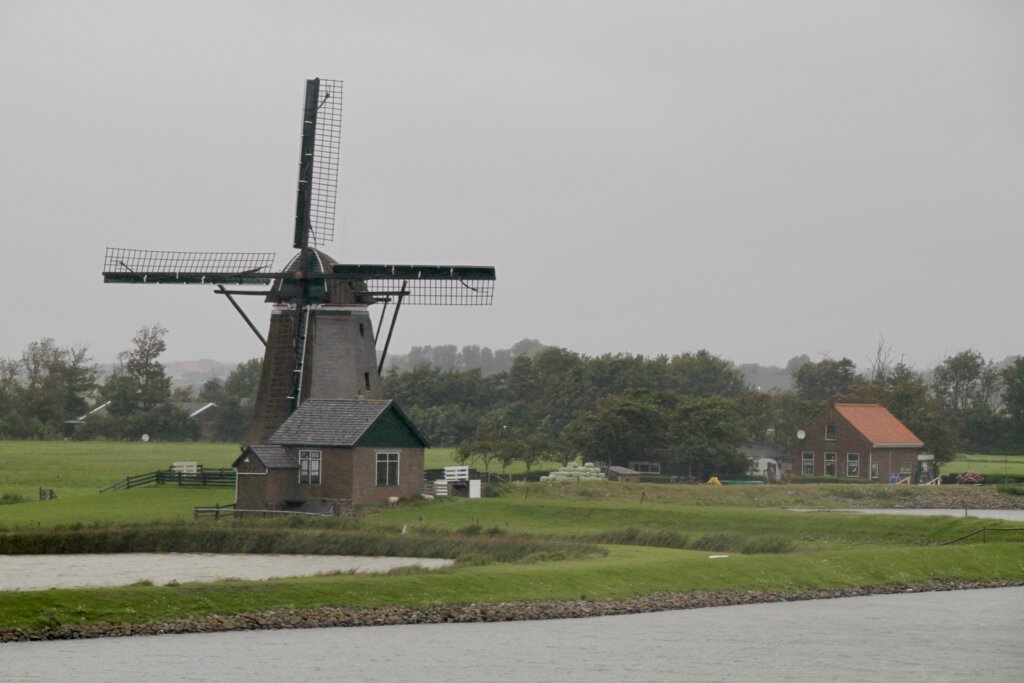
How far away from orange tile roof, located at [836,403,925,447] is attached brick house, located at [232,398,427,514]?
40.2m

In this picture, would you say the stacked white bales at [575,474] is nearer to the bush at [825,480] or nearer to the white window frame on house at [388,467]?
the white window frame on house at [388,467]

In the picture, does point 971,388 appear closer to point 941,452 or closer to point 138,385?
point 941,452

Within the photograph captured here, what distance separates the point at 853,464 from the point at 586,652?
66.2 metres

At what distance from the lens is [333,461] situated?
6066 centimetres

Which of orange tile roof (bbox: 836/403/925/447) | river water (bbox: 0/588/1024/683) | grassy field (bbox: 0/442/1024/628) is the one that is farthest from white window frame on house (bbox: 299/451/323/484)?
orange tile roof (bbox: 836/403/925/447)

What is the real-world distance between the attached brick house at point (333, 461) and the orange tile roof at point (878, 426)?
4018 cm

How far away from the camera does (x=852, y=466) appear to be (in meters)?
93.8

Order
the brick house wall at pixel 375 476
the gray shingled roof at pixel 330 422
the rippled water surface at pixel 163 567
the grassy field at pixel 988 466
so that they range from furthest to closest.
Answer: the grassy field at pixel 988 466
the gray shingled roof at pixel 330 422
the brick house wall at pixel 375 476
the rippled water surface at pixel 163 567

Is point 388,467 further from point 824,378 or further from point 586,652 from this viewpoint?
point 824,378

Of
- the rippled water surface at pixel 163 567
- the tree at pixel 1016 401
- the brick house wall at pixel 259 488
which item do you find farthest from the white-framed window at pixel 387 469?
the tree at pixel 1016 401

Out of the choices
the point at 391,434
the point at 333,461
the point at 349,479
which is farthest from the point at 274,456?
the point at 391,434

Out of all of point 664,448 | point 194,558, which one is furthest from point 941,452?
point 194,558

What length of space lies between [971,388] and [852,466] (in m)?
59.5

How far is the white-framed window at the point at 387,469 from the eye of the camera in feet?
202
